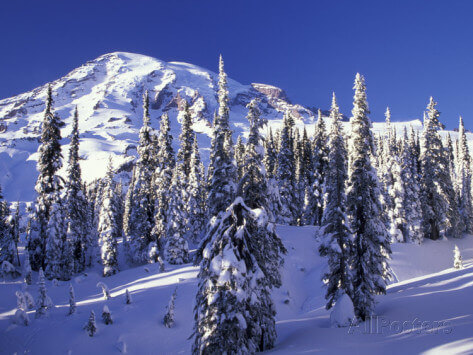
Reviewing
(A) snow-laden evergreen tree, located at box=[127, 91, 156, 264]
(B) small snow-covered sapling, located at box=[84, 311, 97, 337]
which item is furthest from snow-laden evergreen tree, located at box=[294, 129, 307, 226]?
(B) small snow-covered sapling, located at box=[84, 311, 97, 337]

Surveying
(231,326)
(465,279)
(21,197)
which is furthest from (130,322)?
(21,197)

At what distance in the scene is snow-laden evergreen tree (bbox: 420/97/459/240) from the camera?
4038 cm

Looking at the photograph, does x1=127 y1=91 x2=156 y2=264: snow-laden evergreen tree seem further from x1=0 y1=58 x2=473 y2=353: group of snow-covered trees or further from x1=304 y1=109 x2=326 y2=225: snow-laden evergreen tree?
x1=304 y1=109 x2=326 y2=225: snow-laden evergreen tree

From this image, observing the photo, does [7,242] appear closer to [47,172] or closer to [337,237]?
[47,172]

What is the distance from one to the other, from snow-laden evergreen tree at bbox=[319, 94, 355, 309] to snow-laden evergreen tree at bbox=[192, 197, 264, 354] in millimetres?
6727

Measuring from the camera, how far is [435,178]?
40656 millimetres

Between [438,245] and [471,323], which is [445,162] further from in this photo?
[471,323]

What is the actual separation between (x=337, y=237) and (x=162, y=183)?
2596 centimetres

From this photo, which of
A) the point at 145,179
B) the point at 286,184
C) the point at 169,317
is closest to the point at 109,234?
the point at 145,179

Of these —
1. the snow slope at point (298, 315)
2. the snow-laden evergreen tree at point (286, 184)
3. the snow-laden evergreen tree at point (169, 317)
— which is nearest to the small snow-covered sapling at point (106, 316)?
the snow slope at point (298, 315)

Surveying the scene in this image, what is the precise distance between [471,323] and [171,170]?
34335 mm

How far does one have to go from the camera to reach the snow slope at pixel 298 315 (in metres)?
10.8

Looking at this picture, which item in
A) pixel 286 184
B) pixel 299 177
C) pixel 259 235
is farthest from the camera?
pixel 299 177

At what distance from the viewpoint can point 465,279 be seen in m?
19.0
